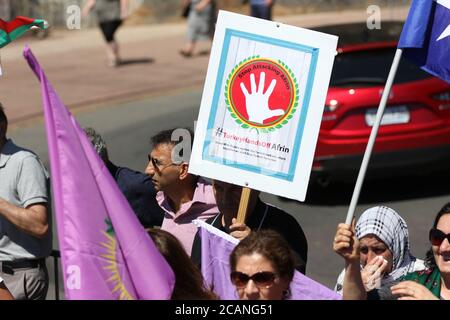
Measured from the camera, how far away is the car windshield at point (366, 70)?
36.4ft

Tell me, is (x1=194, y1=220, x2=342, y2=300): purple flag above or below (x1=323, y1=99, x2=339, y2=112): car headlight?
above

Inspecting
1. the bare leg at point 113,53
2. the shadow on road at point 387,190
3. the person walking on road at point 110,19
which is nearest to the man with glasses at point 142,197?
the shadow on road at point 387,190

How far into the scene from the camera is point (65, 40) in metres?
23.6

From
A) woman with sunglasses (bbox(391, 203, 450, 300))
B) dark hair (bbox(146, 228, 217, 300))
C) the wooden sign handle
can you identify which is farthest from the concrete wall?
dark hair (bbox(146, 228, 217, 300))

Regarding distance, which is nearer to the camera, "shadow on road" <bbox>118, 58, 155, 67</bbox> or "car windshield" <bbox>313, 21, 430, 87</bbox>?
"car windshield" <bbox>313, 21, 430, 87</bbox>

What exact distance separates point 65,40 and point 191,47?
3.66 metres

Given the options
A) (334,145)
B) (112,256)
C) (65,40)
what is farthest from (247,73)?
(65,40)

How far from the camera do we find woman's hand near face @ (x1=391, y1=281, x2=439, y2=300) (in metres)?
4.53

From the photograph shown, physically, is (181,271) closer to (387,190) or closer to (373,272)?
(373,272)

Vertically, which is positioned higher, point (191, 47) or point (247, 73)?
point (247, 73)

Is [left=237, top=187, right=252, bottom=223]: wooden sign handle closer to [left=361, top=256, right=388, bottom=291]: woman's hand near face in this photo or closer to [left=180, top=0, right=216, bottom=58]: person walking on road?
[left=361, top=256, right=388, bottom=291]: woman's hand near face

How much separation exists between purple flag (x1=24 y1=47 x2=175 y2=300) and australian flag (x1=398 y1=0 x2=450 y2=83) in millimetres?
1775

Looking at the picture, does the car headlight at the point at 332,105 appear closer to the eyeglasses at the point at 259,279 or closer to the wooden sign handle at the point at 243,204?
the wooden sign handle at the point at 243,204
